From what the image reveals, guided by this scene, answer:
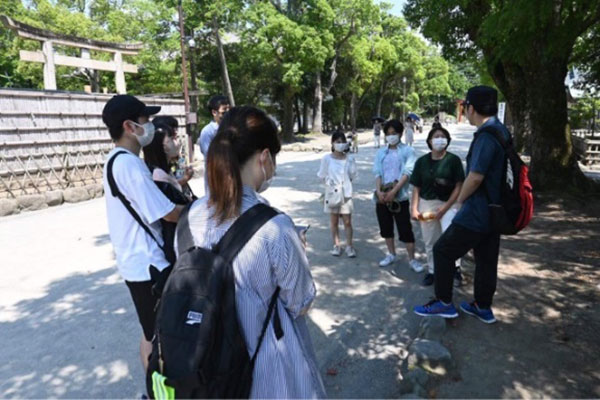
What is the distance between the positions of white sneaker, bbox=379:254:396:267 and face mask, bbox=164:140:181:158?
297cm

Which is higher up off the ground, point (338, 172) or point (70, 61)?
point (70, 61)

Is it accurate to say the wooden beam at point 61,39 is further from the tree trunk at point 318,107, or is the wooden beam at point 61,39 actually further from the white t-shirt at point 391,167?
the tree trunk at point 318,107

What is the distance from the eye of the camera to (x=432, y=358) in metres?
2.87

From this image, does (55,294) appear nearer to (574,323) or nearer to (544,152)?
(574,323)

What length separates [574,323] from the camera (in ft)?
11.5

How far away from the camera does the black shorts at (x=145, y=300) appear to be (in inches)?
89.6

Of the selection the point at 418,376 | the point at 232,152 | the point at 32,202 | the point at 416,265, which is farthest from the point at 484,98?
the point at 32,202

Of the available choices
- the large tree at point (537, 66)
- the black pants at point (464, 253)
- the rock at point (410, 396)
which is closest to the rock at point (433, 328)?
the black pants at point (464, 253)

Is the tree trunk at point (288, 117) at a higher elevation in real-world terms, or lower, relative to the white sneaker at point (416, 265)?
higher

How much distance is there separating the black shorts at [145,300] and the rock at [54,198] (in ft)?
28.9

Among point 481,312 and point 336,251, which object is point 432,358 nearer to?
point 481,312

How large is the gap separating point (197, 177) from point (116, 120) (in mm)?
10864

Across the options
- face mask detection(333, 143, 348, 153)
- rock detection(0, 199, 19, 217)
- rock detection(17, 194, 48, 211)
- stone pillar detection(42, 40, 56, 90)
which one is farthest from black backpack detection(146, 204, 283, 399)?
stone pillar detection(42, 40, 56, 90)

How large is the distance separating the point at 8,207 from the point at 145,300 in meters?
8.44
